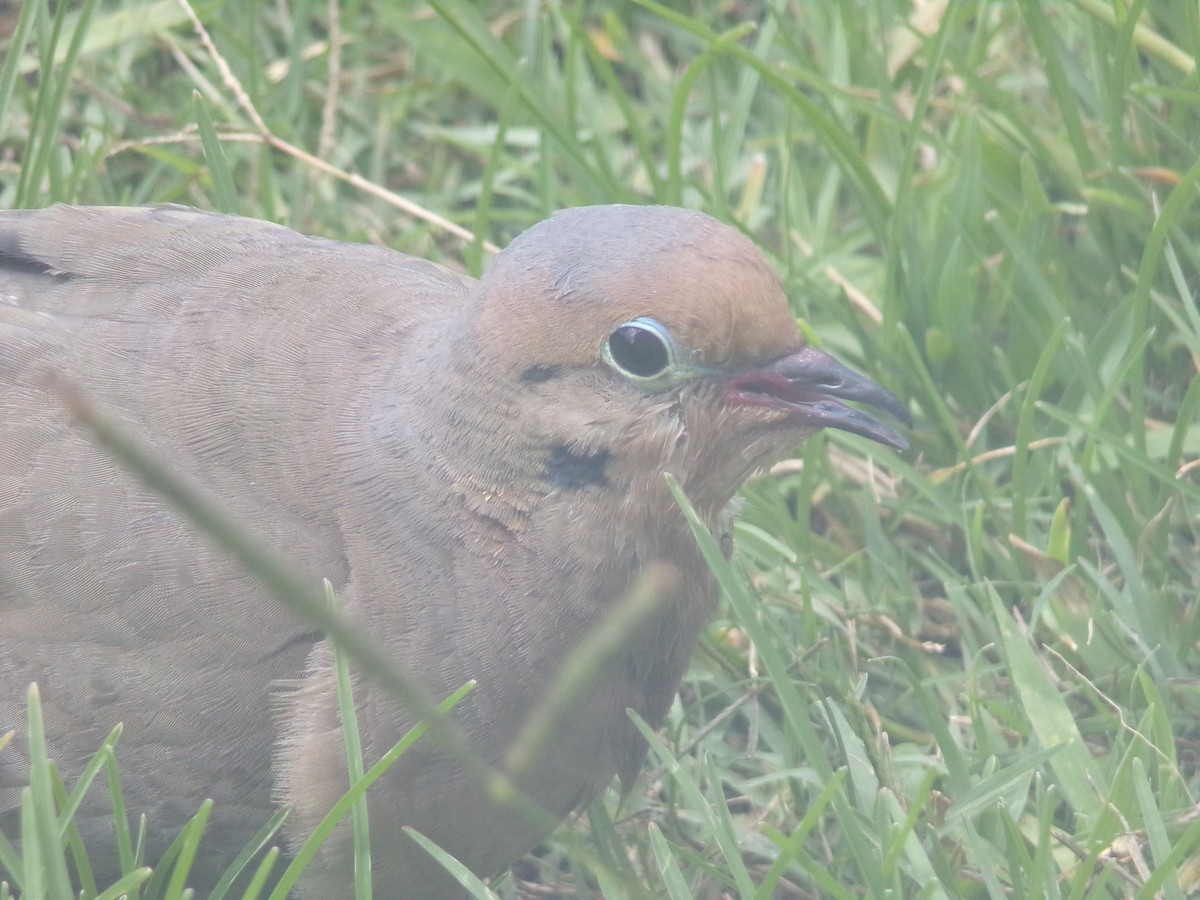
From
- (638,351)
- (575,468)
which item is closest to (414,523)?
(575,468)

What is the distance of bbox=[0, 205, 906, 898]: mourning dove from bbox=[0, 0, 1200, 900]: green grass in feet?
1.05

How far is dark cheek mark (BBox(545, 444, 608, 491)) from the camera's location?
2.68 meters

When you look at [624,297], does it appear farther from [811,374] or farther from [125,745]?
[125,745]

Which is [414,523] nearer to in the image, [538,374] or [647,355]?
[538,374]

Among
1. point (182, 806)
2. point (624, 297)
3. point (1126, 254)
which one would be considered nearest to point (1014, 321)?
point (1126, 254)

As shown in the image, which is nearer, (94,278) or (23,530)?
(23,530)

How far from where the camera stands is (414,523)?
273 centimetres

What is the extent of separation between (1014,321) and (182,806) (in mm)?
2184

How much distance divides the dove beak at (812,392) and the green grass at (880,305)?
39 cm

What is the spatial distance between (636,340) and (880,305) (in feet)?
5.33

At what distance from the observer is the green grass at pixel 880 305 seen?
112 inches

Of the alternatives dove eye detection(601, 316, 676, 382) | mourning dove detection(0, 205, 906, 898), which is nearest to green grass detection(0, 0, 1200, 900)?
mourning dove detection(0, 205, 906, 898)

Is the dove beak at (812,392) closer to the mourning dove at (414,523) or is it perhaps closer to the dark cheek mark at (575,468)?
the mourning dove at (414,523)

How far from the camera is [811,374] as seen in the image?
2.74m
